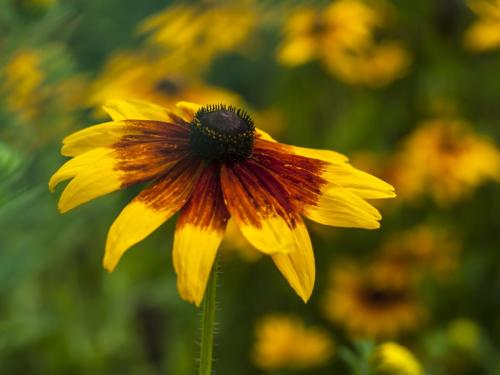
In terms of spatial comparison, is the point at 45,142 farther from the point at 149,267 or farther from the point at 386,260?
the point at 386,260

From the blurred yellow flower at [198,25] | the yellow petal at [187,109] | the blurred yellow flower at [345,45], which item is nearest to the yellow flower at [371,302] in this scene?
the blurred yellow flower at [345,45]

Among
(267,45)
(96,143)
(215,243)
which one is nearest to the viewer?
(215,243)

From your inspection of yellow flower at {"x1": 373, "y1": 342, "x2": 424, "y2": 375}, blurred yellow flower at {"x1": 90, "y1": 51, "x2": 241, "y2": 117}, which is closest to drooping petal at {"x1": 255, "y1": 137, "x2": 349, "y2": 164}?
yellow flower at {"x1": 373, "y1": 342, "x2": 424, "y2": 375}

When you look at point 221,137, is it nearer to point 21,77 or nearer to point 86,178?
point 86,178

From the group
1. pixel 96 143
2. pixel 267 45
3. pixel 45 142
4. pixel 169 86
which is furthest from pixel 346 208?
pixel 267 45

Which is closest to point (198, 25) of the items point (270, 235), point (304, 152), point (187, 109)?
point (187, 109)

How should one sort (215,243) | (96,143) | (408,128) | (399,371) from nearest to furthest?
(215,243) < (96,143) < (399,371) < (408,128)

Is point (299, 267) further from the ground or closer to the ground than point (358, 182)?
closer to the ground

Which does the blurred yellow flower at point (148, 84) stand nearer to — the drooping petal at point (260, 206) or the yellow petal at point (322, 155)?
the yellow petal at point (322, 155)
